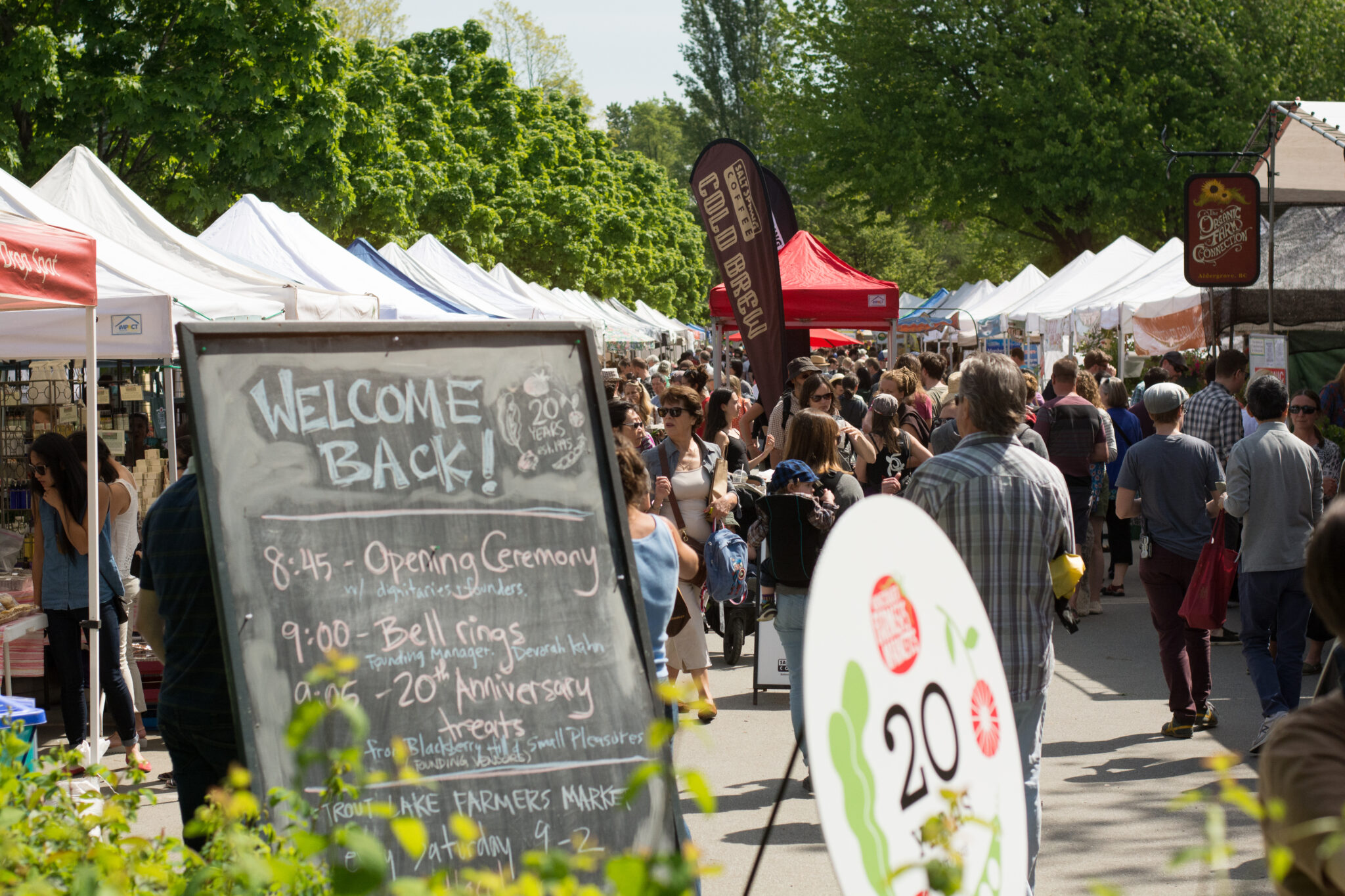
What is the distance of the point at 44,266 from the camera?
516 centimetres

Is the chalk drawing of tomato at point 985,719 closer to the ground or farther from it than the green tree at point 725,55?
→ closer to the ground

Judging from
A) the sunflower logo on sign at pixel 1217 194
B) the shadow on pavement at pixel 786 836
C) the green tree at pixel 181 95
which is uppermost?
the green tree at pixel 181 95

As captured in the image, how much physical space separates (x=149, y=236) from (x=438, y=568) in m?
6.05

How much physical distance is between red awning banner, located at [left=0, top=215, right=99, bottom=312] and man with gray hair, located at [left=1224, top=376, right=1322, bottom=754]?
544cm

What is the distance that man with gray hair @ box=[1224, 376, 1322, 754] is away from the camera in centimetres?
643

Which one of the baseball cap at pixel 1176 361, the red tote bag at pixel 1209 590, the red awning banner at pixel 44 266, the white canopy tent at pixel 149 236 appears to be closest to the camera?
the red awning banner at pixel 44 266

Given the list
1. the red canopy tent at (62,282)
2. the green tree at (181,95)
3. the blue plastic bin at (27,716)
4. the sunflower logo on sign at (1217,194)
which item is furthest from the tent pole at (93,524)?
the green tree at (181,95)

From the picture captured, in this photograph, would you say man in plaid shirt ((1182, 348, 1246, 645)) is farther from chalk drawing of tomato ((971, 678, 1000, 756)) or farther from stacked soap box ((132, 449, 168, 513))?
stacked soap box ((132, 449, 168, 513))

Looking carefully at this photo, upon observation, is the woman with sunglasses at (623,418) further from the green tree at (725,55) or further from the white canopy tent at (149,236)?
the green tree at (725,55)

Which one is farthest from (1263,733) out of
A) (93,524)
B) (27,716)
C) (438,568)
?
(93,524)

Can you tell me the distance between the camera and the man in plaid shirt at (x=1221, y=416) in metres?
9.17

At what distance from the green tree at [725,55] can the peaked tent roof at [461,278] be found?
48.0 meters

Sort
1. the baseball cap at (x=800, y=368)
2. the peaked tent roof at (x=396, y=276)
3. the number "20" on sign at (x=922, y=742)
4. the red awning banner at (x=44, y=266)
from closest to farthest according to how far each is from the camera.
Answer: the number "20" on sign at (x=922, y=742), the red awning banner at (x=44, y=266), the baseball cap at (x=800, y=368), the peaked tent roof at (x=396, y=276)

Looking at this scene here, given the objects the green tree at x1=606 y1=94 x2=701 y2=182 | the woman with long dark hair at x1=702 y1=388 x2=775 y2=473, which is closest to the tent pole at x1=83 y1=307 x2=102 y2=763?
the woman with long dark hair at x1=702 y1=388 x2=775 y2=473
